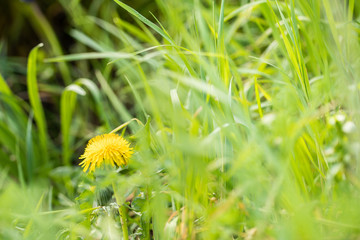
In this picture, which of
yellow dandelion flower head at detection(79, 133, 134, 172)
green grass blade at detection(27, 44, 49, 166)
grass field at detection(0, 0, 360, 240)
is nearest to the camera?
grass field at detection(0, 0, 360, 240)

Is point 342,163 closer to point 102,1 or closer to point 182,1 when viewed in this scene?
point 182,1

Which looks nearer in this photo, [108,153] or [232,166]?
[232,166]

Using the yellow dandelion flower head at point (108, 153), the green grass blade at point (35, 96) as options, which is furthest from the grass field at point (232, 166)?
the green grass blade at point (35, 96)

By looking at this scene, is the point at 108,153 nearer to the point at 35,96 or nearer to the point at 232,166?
the point at 232,166

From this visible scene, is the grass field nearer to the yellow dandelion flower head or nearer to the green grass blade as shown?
the yellow dandelion flower head

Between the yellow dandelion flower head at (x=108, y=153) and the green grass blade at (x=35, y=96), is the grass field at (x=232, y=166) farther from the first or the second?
the green grass blade at (x=35, y=96)

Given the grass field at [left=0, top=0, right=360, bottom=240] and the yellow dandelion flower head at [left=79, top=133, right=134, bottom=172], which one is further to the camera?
the yellow dandelion flower head at [left=79, top=133, right=134, bottom=172]

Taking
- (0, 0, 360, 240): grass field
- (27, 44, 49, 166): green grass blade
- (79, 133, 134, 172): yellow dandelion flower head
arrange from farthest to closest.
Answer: (27, 44, 49, 166): green grass blade → (79, 133, 134, 172): yellow dandelion flower head → (0, 0, 360, 240): grass field

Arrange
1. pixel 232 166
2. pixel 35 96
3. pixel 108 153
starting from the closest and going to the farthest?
1. pixel 232 166
2. pixel 108 153
3. pixel 35 96

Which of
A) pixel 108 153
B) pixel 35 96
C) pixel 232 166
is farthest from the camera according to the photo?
Answer: pixel 35 96

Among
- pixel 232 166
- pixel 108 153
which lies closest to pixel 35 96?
pixel 108 153

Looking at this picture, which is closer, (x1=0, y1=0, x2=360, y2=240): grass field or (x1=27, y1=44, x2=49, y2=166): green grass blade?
(x1=0, y1=0, x2=360, y2=240): grass field

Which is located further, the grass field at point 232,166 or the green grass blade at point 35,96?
the green grass blade at point 35,96

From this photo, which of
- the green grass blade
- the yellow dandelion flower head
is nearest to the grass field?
the yellow dandelion flower head
